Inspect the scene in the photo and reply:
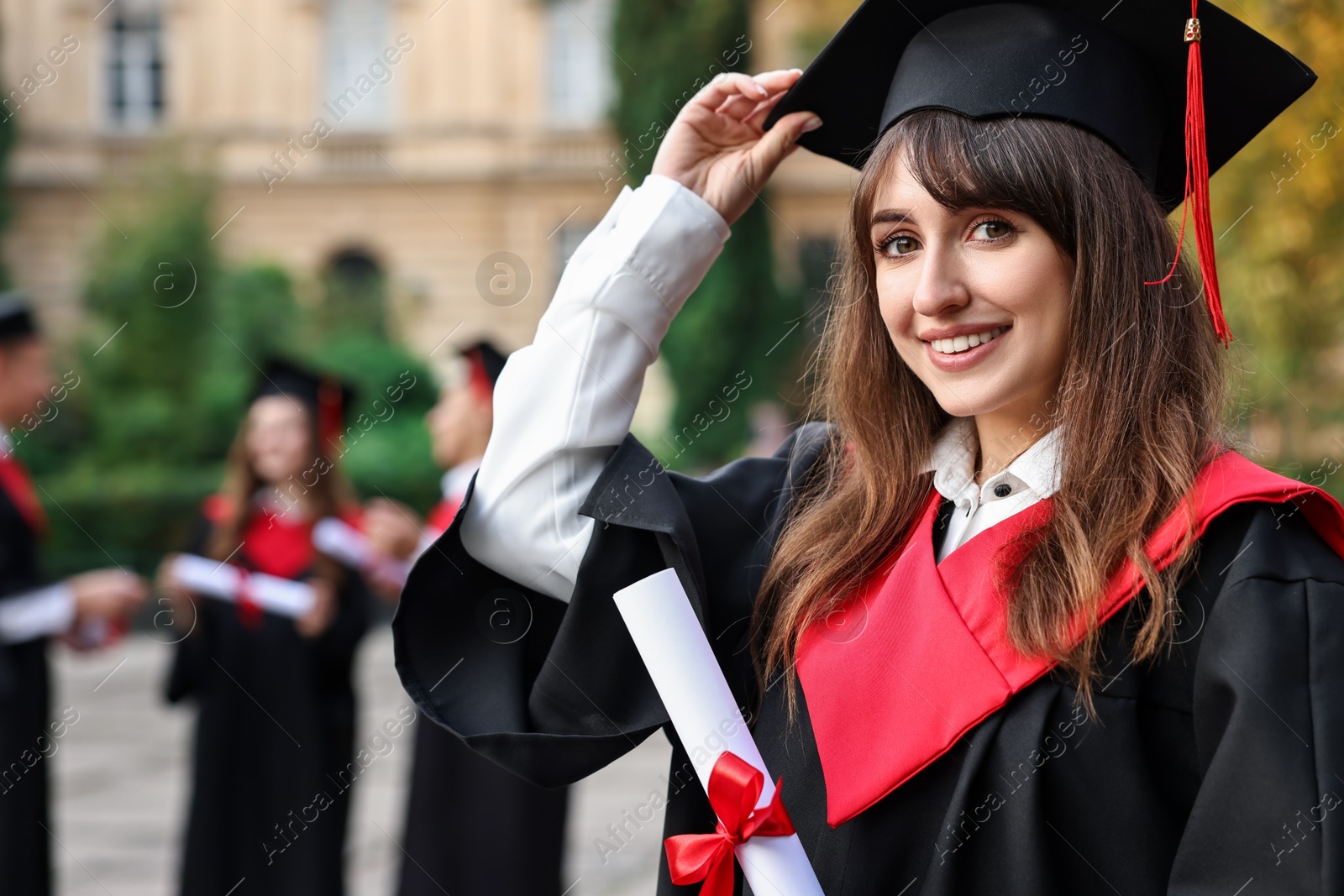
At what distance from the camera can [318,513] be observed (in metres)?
5.17

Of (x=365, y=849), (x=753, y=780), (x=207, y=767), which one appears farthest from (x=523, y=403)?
(x=365, y=849)

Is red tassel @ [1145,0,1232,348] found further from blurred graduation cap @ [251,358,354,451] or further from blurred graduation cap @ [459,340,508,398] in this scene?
Result: blurred graduation cap @ [251,358,354,451]

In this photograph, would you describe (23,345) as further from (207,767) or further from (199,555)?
(207,767)

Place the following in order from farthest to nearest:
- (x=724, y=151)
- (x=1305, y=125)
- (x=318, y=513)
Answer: (x=1305, y=125)
(x=318, y=513)
(x=724, y=151)

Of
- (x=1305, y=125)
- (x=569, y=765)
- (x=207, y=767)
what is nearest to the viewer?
(x=569, y=765)

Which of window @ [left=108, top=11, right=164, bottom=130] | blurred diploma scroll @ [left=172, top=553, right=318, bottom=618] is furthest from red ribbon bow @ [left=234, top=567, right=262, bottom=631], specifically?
window @ [left=108, top=11, right=164, bottom=130]

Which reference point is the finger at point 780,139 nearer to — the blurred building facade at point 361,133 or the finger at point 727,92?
the finger at point 727,92

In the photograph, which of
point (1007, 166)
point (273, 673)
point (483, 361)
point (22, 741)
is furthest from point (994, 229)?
point (273, 673)

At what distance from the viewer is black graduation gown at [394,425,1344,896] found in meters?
1.24

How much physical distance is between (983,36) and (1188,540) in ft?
2.24

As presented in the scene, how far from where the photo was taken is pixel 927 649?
1478mm

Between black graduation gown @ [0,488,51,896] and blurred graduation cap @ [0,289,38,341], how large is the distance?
746 millimetres

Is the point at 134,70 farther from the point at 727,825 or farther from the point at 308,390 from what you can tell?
the point at 727,825

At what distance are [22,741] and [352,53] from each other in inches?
839
